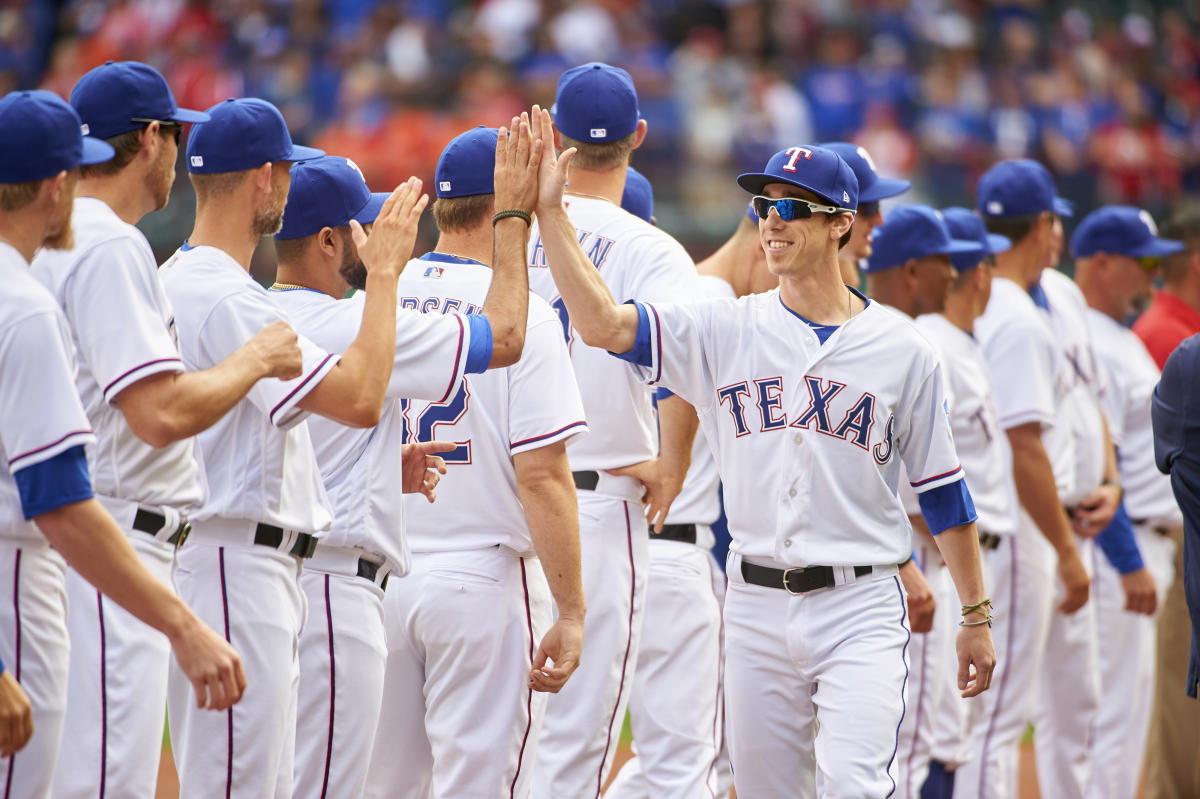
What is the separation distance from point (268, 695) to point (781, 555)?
1.29 metres

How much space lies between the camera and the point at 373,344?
3.02 meters

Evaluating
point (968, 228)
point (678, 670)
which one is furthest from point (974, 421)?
point (678, 670)

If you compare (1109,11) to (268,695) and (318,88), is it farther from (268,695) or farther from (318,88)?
(268,695)

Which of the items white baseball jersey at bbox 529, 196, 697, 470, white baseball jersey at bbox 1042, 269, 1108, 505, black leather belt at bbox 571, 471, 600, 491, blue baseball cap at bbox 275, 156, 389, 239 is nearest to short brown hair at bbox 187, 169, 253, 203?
blue baseball cap at bbox 275, 156, 389, 239

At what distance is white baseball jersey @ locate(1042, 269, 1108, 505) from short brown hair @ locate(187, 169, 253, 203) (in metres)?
3.70

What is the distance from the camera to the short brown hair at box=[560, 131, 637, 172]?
4461mm

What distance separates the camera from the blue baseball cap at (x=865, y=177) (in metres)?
4.37

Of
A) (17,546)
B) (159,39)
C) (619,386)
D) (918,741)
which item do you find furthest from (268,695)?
(159,39)

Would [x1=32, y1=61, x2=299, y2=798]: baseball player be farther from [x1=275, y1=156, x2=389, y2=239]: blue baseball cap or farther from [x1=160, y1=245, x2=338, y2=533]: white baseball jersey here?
[x1=275, y1=156, x2=389, y2=239]: blue baseball cap

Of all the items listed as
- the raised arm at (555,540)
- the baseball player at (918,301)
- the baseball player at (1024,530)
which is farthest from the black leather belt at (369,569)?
the baseball player at (1024,530)

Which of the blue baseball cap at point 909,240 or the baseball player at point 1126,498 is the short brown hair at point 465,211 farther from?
the baseball player at point 1126,498

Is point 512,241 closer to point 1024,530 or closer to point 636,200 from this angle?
point 636,200

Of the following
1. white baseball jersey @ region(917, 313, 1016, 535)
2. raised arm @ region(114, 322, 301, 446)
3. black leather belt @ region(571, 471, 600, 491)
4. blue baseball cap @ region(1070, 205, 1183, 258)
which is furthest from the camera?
blue baseball cap @ region(1070, 205, 1183, 258)

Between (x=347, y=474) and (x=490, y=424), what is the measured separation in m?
0.41
